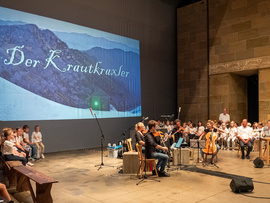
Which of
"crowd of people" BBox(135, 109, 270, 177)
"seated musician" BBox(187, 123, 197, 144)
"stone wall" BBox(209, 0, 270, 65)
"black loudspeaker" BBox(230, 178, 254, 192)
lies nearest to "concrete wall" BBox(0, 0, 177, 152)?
"seated musician" BBox(187, 123, 197, 144)

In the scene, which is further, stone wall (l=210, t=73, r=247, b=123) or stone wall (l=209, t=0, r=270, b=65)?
stone wall (l=210, t=73, r=247, b=123)

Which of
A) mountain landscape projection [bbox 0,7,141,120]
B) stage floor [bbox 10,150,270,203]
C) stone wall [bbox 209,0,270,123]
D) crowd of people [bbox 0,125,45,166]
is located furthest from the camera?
stone wall [bbox 209,0,270,123]

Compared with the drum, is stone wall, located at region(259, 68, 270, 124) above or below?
above

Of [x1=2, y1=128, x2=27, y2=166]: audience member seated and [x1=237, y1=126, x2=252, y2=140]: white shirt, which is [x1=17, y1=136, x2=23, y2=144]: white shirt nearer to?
[x1=2, y1=128, x2=27, y2=166]: audience member seated

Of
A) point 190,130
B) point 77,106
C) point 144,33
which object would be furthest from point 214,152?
point 144,33

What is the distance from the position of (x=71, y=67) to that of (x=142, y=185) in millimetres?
6658

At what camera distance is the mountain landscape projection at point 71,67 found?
30.0 feet

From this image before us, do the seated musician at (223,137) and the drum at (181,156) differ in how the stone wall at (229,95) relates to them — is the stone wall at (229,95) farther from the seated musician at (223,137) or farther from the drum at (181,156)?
the drum at (181,156)

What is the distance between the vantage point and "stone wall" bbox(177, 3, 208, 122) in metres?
14.1

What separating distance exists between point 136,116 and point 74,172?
6.65 m

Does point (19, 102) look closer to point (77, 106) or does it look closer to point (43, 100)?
point (43, 100)

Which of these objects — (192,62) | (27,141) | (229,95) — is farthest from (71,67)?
(229,95)

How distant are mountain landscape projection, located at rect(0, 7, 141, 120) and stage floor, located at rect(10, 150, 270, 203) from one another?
10.7 ft

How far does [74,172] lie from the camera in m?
6.57
